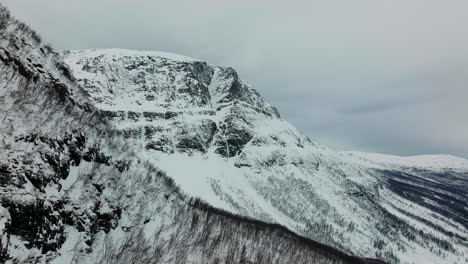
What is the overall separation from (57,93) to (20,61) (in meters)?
5.38

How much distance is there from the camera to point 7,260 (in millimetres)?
28906

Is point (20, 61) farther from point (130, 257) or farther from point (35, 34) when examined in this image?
point (130, 257)

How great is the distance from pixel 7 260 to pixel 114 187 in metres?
18.6

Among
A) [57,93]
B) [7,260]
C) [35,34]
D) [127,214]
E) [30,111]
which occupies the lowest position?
[7,260]

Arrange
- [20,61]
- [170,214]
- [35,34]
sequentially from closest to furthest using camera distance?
[20,61] → [35,34] → [170,214]

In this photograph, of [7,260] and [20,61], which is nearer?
[7,260]

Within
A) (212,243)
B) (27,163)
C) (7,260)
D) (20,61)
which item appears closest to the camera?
(7,260)

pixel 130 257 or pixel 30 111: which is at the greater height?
pixel 30 111

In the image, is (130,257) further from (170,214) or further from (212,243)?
(212,243)

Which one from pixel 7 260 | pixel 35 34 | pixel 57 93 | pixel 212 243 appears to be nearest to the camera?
pixel 7 260

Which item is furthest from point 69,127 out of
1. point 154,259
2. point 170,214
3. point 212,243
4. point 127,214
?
point 212,243

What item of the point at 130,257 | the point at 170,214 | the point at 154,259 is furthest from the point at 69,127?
the point at 170,214

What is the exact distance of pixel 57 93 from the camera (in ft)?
148

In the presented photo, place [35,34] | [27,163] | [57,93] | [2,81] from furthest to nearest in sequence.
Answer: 1. [35,34]
2. [57,93]
3. [2,81]
4. [27,163]
